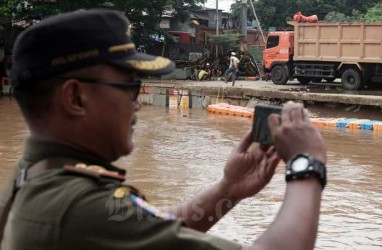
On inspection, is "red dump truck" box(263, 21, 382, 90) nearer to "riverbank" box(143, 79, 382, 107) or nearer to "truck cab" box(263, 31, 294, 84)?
"truck cab" box(263, 31, 294, 84)

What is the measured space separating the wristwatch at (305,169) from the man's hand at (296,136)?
0.02 m

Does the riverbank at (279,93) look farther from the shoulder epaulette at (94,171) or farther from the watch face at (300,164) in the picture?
the shoulder epaulette at (94,171)

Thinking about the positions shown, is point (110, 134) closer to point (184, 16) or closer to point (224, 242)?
point (224, 242)

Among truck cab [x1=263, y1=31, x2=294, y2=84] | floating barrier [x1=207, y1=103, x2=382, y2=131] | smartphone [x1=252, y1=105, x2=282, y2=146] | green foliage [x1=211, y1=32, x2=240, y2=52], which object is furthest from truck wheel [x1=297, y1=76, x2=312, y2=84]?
smartphone [x1=252, y1=105, x2=282, y2=146]

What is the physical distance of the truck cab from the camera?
20891mm

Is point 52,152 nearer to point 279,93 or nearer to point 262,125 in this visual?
point 262,125

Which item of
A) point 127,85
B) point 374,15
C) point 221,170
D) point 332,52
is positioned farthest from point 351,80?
point 127,85

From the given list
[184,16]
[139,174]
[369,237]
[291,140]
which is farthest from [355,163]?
[184,16]

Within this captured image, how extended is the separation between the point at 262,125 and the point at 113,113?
1.43 feet

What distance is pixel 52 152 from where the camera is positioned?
1.40m

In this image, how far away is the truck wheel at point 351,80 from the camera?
1873cm

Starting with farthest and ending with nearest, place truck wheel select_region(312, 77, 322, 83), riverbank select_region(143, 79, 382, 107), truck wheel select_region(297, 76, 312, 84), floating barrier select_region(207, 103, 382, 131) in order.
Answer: truck wheel select_region(297, 76, 312, 84) < truck wheel select_region(312, 77, 322, 83) < riverbank select_region(143, 79, 382, 107) < floating barrier select_region(207, 103, 382, 131)

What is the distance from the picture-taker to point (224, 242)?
131cm

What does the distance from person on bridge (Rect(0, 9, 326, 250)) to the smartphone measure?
7 cm
